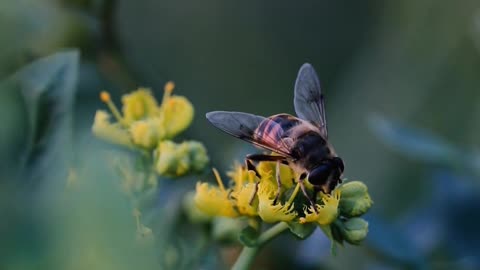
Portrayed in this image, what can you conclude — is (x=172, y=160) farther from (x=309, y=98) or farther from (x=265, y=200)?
(x=309, y=98)

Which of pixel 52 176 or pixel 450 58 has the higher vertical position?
pixel 52 176

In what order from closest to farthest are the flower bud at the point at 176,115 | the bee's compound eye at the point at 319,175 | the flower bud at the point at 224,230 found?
1. the bee's compound eye at the point at 319,175
2. the flower bud at the point at 176,115
3. the flower bud at the point at 224,230

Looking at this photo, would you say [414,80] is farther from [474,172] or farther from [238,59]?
[474,172]

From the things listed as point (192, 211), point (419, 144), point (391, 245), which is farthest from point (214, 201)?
point (419, 144)

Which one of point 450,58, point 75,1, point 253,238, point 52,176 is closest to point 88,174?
point 52,176

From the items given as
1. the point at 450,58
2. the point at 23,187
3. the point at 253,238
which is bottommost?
the point at 450,58

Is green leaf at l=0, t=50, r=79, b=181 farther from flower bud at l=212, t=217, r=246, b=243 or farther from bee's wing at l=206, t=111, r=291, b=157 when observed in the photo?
flower bud at l=212, t=217, r=246, b=243

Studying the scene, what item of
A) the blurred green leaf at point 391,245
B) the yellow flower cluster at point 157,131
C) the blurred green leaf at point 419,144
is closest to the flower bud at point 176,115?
the yellow flower cluster at point 157,131

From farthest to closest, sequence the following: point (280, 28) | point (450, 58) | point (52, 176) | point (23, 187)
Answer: point (280, 28), point (450, 58), point (52, 176), point (23, 187)

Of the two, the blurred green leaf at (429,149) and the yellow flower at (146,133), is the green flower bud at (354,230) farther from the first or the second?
the blurred green leaf at (429,149)
